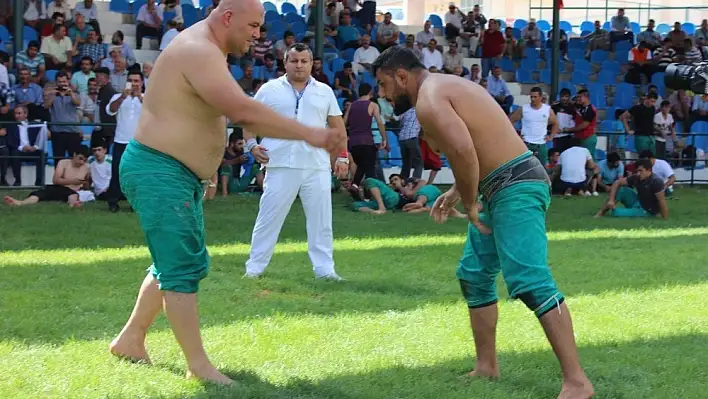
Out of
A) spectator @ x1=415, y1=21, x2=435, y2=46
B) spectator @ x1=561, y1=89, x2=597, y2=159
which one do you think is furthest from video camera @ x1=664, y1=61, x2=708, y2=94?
spectator @ x1=415, y1=21, x2=435, y2=46

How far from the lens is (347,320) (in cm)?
699

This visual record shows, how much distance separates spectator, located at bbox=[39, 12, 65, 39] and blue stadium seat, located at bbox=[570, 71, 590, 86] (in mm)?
13245

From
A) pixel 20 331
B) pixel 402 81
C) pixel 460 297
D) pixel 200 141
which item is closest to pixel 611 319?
pixel 460 297

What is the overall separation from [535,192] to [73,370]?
2598mm

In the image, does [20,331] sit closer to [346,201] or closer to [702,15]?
[346,201]

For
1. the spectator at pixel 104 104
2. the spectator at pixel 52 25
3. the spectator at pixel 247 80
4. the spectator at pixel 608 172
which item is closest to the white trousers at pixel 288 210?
the spectator at pixel 104 104

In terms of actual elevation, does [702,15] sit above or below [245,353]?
above

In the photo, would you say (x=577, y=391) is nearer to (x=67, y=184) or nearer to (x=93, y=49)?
(x=67, y=184)

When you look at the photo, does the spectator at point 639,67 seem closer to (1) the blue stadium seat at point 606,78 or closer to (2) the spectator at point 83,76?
(1) the blue stadium seat at point 606,78

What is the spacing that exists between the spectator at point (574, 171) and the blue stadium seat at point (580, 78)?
24.9 feet

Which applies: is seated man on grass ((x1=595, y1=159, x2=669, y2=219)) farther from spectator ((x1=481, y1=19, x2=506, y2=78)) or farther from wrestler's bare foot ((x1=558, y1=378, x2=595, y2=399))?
wrestler's bare foot ((x1=558, y1=378, x2=595, y2=399))

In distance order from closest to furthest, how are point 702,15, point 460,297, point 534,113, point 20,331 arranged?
1. point 20,331
2. point 460,297
3. point 534,113
4. point 702,15

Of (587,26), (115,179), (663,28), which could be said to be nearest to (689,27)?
(663,28)

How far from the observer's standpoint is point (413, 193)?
51.4 ft
